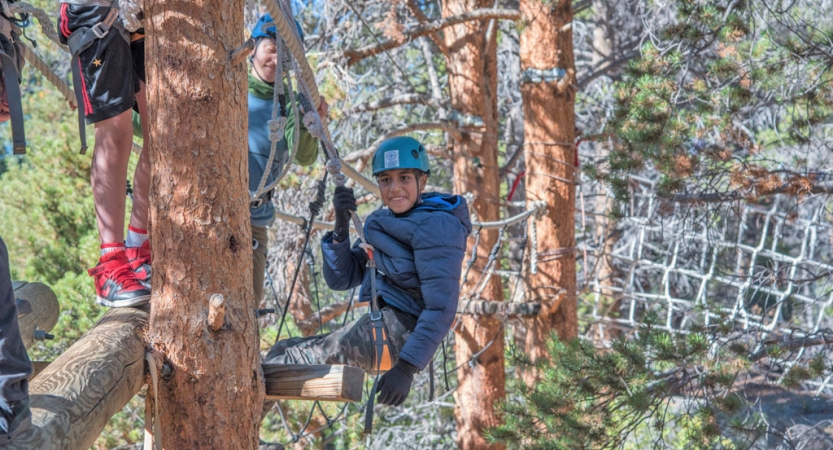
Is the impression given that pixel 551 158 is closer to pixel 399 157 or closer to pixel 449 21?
pixel 449 21

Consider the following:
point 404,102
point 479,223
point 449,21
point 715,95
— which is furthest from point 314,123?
point 404,102

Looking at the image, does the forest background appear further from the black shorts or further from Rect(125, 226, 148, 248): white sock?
the black shorts

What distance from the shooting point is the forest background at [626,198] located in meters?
4.30

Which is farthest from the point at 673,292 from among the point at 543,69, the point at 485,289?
the point at 543,69

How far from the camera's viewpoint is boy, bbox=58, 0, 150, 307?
2.70 meters

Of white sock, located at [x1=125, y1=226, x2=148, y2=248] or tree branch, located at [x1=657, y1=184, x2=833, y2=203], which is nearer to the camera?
white sock, located at [x1=125, y1=226, x2=148, y2=248]

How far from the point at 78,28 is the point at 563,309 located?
4331 millimetres

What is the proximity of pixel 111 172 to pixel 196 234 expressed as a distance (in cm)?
62

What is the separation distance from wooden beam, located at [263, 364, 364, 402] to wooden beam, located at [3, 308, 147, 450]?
399 millimetres

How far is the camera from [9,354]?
6.04ft

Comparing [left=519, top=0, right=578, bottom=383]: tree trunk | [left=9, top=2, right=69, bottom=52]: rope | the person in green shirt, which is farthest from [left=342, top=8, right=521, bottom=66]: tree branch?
[left=9, top=2, right=69, bottom=52]: rope

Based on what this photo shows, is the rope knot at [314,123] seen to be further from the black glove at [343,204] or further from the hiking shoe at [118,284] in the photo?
the hiking shoe at [118,284]

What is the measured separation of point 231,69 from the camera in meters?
2.42

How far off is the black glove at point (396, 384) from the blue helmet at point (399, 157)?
765 mm
